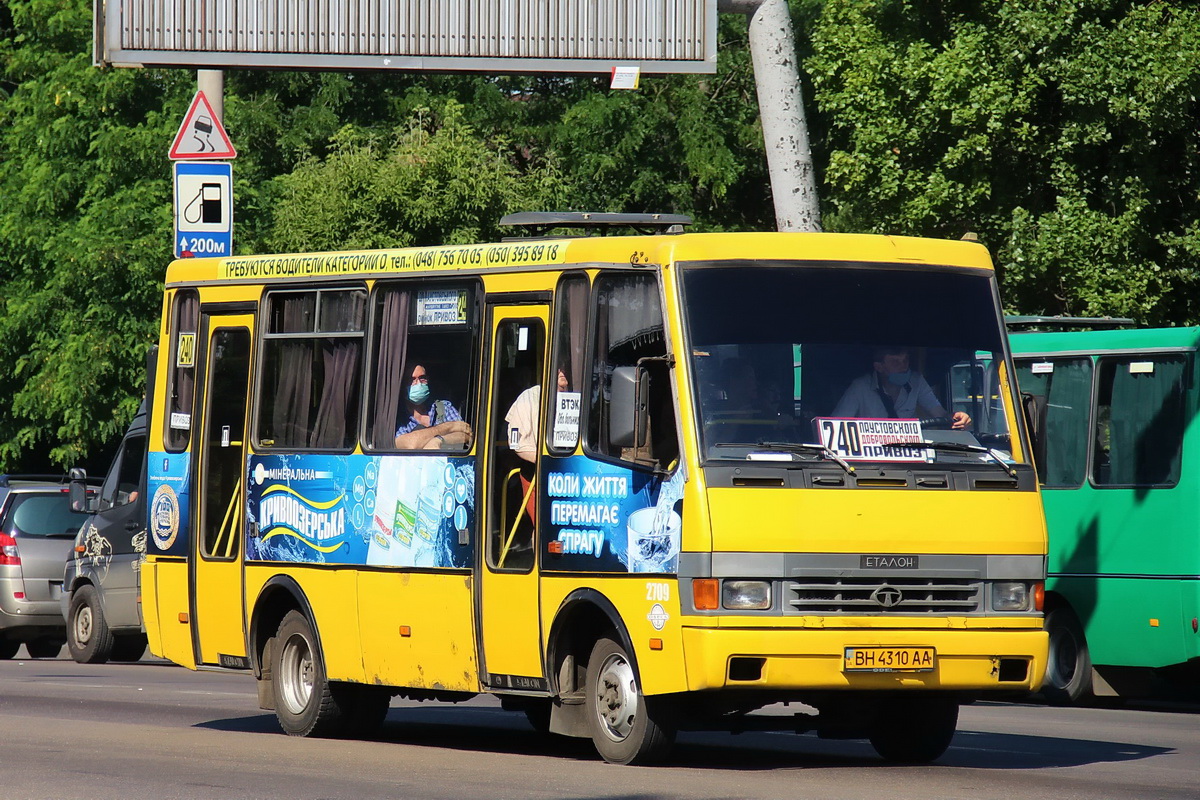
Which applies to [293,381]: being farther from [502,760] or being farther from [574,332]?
[502,760]

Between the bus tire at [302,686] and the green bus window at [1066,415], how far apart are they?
22.4 feet

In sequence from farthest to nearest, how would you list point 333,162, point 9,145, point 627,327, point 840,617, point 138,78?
point 9,145, point 138,78, point 333,162, point 627,327, point 840,617

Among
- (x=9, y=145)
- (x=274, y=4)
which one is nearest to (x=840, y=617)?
(x=274, y=4)

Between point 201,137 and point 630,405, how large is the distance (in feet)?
28.8

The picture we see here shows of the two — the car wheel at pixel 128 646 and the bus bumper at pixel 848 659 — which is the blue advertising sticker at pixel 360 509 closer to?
the bus bumper at pixel 848 659

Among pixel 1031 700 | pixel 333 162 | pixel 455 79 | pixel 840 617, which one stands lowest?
pixel 1031 700

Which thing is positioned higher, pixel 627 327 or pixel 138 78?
pixel 138 78

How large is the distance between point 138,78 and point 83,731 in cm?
2342

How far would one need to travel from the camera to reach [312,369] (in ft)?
45.1

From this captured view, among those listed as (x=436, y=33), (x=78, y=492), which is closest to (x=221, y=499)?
(x=78, y=492)

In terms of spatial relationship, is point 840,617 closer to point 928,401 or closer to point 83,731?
point 928,401

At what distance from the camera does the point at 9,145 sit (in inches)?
1513

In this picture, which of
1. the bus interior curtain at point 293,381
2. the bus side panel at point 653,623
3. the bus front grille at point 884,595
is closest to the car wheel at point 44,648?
the bus interior curtain at point 293,381

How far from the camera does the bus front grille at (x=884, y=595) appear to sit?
10820mm
